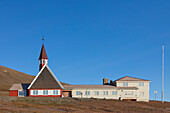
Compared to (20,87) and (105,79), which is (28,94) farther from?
(105,79)

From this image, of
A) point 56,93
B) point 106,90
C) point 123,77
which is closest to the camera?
point 56,93

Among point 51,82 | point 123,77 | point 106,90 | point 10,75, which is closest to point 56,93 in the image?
point 51,82

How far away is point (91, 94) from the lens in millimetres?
66125

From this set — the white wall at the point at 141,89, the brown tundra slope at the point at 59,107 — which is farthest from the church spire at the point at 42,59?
the brown tundra slope at the point at 59,107

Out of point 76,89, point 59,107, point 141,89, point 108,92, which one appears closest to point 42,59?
point 76,89

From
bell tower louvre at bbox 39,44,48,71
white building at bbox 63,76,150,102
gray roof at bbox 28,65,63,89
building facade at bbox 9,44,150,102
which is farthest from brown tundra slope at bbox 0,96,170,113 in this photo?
bell tower louvre at bbox 39,44,48,71

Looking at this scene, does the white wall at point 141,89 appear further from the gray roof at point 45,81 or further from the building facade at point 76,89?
the gray roof at point 45,81

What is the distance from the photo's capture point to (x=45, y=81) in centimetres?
6219

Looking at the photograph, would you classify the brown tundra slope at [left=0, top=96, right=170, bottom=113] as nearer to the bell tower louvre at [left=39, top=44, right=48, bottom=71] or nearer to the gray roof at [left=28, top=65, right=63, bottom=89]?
the gray roof at [left=28, top=65, right=63, bottom=89]

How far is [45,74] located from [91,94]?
12.0m

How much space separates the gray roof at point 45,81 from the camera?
2424 inches

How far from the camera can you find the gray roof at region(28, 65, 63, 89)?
61.6m

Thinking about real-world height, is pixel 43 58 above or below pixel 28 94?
above

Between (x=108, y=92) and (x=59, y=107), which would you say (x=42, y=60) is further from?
(x=59, y=107)
